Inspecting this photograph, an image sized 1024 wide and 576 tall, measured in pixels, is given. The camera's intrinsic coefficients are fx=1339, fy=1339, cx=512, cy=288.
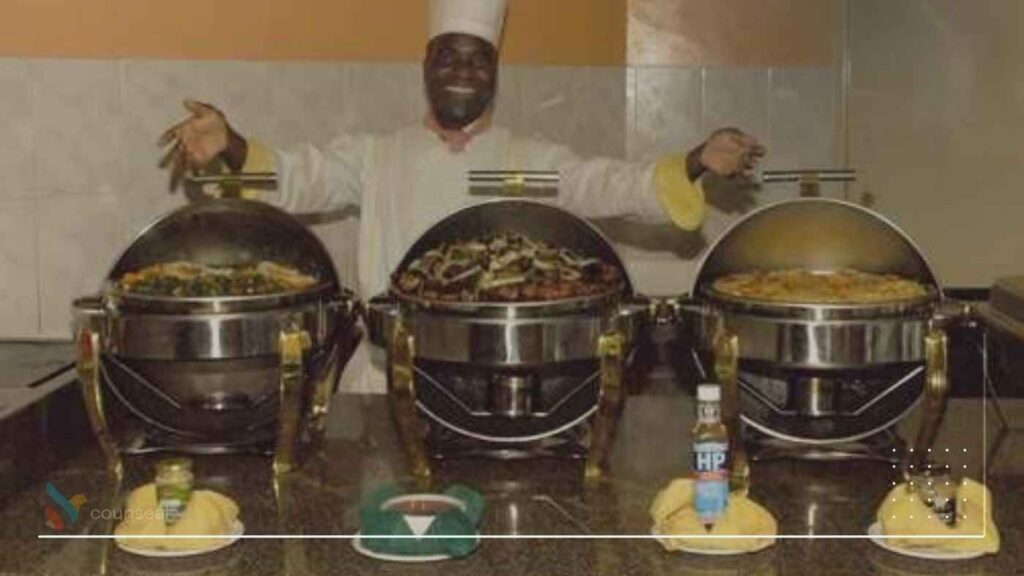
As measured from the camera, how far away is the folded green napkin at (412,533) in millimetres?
939

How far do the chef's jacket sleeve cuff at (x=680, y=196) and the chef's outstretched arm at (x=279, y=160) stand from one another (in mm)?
446

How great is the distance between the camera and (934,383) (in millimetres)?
1073

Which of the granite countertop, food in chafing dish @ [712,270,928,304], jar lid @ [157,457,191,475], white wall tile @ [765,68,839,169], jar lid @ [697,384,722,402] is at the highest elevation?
white wall tile @ [765,68,839,169]

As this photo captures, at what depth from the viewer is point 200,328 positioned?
112 centimetres

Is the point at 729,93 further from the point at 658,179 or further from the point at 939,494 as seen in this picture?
the point at 939,494

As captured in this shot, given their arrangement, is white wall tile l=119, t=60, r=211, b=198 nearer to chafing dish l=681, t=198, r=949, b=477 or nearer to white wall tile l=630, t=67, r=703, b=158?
white wall tile l=630, t=67, r=703, b=158

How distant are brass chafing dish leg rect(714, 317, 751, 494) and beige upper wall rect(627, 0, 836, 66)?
38.8 inches

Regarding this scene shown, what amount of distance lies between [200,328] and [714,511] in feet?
1.48

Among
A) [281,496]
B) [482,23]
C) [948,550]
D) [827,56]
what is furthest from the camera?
[827,56]

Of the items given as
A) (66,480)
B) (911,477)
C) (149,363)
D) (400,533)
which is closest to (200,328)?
(149,363)

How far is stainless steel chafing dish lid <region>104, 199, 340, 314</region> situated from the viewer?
128cm

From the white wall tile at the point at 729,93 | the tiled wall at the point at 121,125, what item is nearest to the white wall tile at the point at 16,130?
the tiled wall at the point at 121,125

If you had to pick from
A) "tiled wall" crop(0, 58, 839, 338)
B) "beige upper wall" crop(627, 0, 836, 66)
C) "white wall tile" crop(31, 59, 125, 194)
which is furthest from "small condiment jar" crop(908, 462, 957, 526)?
"white wall tile" crop(31, 59, 125, 194)

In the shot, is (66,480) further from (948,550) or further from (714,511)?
(948,550)
